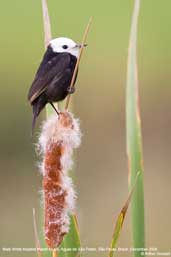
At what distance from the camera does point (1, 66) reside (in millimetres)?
1224

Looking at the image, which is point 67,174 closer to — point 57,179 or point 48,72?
point 57,179

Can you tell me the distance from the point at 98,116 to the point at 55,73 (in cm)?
38

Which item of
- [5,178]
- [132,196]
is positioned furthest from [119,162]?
[132,196]

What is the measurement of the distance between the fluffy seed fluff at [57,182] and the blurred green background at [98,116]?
0.47 metres

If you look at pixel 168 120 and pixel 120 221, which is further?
pixel 168 120

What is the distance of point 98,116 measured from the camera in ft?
3.87

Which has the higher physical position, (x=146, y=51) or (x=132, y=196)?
(x=146, y=51)

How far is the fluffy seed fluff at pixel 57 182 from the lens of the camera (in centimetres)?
62

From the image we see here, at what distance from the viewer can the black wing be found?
0.80 m

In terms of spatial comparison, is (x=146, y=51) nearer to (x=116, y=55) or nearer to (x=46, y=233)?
(x=116, y=55)

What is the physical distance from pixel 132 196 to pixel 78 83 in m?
0.44

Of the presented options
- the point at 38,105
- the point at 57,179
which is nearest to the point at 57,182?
the point at 57,179

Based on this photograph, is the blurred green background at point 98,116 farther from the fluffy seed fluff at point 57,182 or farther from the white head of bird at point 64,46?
the fluffy seed fluff at point 57,182

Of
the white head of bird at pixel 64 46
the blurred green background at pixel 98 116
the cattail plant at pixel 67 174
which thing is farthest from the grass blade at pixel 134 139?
the blurred green background at pixel 98 116
